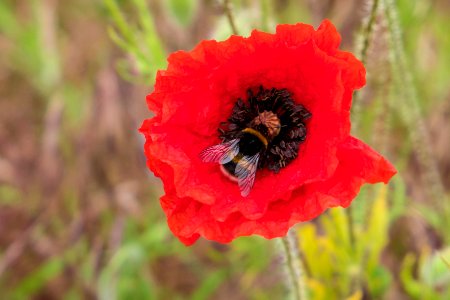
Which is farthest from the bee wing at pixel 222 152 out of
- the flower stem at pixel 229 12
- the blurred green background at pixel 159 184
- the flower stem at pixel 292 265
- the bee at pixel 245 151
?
the blurred green background at pixel 159 184

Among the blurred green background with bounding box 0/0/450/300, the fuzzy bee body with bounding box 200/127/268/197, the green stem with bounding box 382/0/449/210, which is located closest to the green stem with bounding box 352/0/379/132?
the green stem with bounding box 382/0/449/210

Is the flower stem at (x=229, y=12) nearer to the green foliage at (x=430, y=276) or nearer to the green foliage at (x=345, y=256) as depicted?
the green foliage at (x=345, y=256)

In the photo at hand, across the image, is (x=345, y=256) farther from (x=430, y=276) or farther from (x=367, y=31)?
(x=367, y=31)

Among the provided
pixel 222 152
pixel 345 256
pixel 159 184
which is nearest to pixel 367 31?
pixel 222 152

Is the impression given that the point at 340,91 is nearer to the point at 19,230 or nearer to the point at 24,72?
the point at 19,230

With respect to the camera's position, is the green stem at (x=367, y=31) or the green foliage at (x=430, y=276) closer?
the green stem at (x=367, y=31)

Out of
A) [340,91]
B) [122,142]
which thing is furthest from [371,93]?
[340,91]
